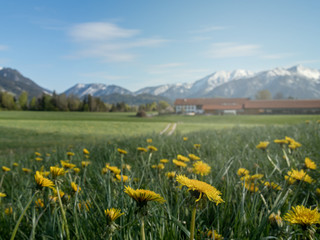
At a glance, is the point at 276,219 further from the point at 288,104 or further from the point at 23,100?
the point at 288,104

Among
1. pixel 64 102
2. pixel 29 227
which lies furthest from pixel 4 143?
pixel 29 227

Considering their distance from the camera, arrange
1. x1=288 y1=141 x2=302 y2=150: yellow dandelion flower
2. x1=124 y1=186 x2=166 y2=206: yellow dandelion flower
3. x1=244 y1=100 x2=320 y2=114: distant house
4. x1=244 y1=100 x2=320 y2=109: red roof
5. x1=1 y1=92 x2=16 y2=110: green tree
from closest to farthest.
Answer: x1=124 y1=186 x2=166 y2=206: yellow dandelion flower → x1=288 y1=141 x2=302 y2=150: yellow dandelion flower → x1=1 y1=92 x2=16 y2=110: green tree → x1=244 y1=100 x2=320 y2=114: distant house → x1=244 y1=100 x2=320 y2=109: red roof

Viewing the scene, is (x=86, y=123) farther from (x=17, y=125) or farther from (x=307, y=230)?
(x=307, y=230)

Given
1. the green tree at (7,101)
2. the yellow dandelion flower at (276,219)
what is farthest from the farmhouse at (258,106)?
the yellow dandelion flower at (276,219)

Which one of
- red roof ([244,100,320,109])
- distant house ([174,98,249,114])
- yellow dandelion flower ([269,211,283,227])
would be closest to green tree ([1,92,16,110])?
yellow dandelion flower ([269,211,283,227])

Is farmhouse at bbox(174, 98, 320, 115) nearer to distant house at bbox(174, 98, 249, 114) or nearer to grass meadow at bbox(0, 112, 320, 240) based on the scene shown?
distant house at bbox(174, 98, 249, 114)

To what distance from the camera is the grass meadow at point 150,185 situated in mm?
908

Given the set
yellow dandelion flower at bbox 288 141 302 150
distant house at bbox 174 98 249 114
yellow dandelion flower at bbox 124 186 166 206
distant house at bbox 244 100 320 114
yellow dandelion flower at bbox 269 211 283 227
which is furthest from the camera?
distant house at bbox 174 98 249 114

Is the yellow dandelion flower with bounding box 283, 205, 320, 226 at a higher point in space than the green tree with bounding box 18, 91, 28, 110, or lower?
lower

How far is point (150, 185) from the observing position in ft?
4.77

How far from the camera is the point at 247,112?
163ft

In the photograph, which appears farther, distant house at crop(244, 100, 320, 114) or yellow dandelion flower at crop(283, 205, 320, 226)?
distant house at crop(244, 100, 320, 114)

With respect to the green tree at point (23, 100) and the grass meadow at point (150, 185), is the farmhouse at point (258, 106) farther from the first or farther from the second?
the green tree at point (23, 100)

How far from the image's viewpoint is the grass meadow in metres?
0.91
